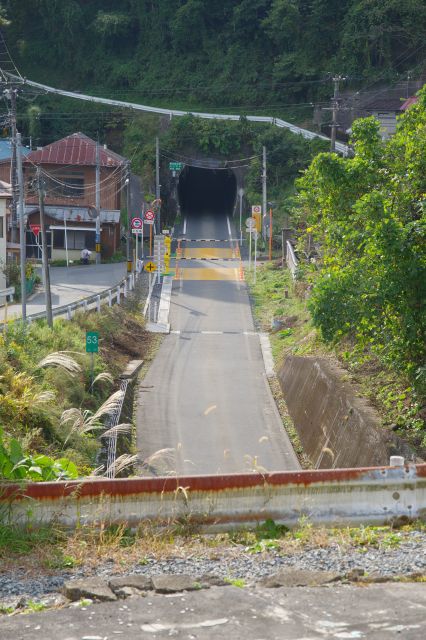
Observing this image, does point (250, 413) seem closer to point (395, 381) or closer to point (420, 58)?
point (395, 381)

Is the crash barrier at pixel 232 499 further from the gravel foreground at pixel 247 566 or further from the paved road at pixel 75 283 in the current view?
the paved road at pixel 75 283

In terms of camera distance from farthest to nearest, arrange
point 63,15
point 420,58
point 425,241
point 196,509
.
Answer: point 63,15 → point 420,58 → point 425,241 → point 196,509

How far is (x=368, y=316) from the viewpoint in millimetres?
15055

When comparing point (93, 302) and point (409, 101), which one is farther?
point (409, 101)

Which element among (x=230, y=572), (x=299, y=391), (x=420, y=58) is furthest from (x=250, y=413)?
(x=420, y=58)

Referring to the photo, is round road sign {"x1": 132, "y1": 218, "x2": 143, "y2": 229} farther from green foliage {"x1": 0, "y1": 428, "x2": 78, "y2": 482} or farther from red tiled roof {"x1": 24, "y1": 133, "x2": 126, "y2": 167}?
green foliage {"x1": 0, "y1": 428, "x2": 78, "y2": 482}

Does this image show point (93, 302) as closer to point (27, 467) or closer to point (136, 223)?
point (136, 223)

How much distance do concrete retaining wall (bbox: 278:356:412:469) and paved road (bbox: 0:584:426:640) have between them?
27.1 ft

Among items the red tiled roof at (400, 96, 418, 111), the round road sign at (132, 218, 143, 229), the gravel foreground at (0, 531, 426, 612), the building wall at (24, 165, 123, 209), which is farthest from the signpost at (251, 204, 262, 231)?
the gravel foreground at (0, 531, 426, 612)

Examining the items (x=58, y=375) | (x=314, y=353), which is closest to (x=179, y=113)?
(x=314, y=353)

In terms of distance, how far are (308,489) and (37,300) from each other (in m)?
27.9

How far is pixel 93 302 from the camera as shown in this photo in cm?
3091

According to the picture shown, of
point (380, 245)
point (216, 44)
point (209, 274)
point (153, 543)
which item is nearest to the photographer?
point (153, 543)

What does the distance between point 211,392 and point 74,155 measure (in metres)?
29.8
